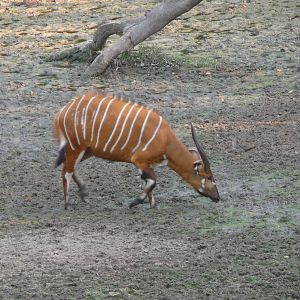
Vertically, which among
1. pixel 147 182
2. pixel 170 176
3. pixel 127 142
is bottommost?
pixel 170 176

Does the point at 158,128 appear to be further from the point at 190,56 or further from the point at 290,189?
the point at 190,56

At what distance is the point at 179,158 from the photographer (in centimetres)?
787

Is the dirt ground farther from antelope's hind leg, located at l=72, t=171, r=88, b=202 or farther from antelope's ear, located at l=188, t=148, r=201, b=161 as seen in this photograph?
antelope's ear, located at l=188, t=148, r=201, b=161

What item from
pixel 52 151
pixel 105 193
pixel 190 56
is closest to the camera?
pixel 105 193

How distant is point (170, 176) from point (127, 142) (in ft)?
3.72

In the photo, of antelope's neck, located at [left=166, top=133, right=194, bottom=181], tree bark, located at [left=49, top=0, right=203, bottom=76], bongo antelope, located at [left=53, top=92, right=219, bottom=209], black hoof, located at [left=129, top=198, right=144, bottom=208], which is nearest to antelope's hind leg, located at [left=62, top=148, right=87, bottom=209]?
bongo antelope, located at [left=53, top=92, right=219, bottom=209]

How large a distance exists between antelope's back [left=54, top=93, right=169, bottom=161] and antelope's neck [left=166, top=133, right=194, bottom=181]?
9 cm

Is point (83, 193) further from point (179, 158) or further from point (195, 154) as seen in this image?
point (195, 154)

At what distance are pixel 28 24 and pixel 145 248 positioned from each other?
27.8ft

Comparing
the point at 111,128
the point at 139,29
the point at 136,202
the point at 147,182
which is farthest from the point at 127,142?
the point at 139,29

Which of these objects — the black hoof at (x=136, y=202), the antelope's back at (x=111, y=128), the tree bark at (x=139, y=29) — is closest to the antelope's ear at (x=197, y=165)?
the antelope's back at (x=111, y=128)

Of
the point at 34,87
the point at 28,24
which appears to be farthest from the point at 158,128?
the point at 28,24

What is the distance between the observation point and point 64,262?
6.86 meters

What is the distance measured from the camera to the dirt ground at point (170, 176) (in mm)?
6617
